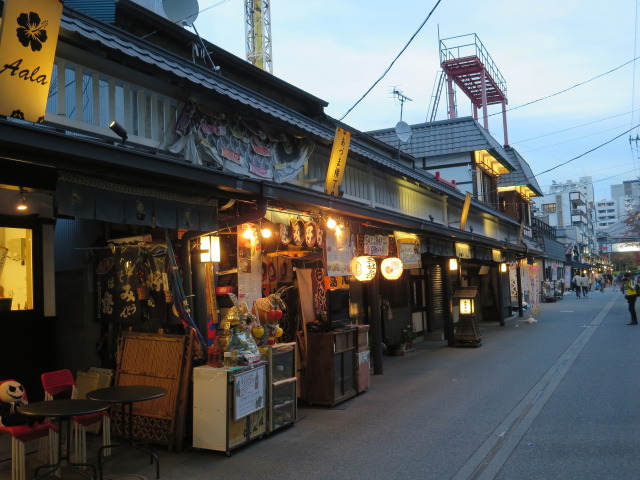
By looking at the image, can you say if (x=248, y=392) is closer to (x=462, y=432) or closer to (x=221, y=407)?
(x=221, y=407)

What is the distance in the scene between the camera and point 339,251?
33.6 feet

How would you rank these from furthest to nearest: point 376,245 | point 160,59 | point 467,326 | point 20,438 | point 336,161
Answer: point 467,326 < point 376,245 < point 336,161 < point 160,59 < point 20,438

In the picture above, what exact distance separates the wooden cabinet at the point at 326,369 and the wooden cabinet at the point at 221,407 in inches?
100

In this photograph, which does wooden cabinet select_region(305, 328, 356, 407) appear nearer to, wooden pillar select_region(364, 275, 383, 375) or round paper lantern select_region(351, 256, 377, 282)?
round paper lantern select_region(351, 256, 377, 282)

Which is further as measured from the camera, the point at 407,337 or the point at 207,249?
the point at 407,337

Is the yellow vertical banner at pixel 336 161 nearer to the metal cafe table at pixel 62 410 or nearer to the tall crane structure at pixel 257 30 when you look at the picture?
the metal cafe table at pixel 62 410

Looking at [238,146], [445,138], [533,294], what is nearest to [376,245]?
[238,146]

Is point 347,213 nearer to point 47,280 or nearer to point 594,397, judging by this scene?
point 47,280

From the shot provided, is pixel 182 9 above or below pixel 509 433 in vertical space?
above

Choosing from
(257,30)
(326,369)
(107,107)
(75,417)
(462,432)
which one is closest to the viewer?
(75,417)

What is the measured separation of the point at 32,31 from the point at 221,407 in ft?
15.4

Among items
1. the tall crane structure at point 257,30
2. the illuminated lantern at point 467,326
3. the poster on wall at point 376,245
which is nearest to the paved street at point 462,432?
the poster on wall at point 376,245

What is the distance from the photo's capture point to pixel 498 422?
815 cm

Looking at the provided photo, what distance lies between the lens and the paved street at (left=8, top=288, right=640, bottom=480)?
6.21 meters
